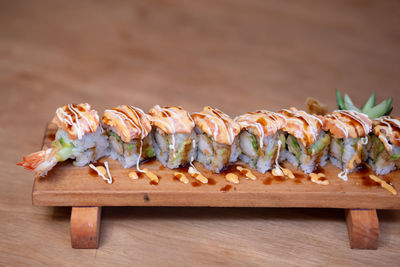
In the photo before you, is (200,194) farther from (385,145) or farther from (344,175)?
(385,145)

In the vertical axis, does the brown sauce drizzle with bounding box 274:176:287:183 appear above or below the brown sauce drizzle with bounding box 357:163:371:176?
below

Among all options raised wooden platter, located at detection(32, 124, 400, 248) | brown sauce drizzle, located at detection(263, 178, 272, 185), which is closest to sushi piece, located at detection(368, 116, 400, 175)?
raised wooden platter, located at detection(32, 124, 400, 248)

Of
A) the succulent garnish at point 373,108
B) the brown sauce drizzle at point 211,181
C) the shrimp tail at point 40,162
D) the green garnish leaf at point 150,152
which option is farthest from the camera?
the succulent garnish at point 373,108

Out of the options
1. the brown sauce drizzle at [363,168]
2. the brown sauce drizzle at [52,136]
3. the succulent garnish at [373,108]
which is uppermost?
the succulent garnish at [373,108]

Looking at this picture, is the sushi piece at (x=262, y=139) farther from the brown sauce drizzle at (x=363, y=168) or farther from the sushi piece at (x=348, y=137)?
the brown sauce drizzle at (x=363, y=168)

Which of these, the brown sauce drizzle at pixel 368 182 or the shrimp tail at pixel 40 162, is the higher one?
the brown sauce drizzle at pixel 368 182

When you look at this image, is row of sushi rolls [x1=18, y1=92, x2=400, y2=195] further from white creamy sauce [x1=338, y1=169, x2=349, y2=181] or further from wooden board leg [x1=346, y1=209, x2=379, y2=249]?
wooden board leg [x1=346, y1=209, x2=379, y2=249]

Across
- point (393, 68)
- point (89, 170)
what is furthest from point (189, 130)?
point (393, 68)

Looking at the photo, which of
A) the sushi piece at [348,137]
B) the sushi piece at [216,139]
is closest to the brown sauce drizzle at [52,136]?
the sushi piece at [216,139]
